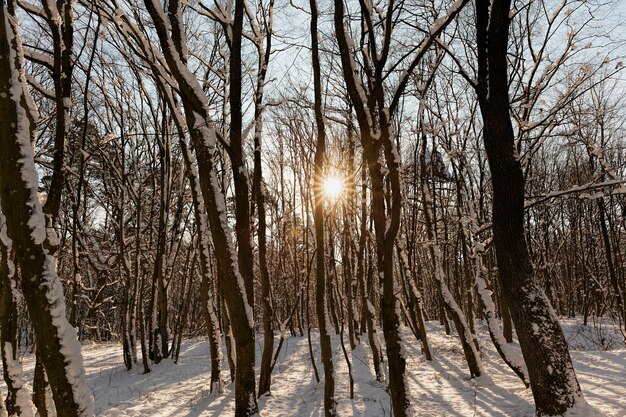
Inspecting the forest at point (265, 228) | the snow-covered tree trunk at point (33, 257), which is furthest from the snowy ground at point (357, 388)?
the snow-covered tree trunk at point (33, 257)

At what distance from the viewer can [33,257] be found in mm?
2605

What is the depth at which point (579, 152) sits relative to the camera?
58.9ft

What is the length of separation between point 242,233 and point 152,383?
17.5 feet

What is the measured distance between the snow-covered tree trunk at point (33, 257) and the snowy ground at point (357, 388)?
379 cm

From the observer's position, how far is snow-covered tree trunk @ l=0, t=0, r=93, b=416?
8.52 feet

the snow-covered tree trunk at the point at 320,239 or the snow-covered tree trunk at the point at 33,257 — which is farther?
the snow-covered tree trunk at the point at 320,239

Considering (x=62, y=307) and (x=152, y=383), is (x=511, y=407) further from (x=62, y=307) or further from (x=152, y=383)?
(x=152, y=383)

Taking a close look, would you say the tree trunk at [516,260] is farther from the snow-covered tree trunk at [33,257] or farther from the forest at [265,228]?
the snow-covered tree trunk at [33,257]

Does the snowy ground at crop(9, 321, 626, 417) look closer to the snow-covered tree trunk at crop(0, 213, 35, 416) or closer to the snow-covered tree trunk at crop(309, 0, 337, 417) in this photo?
the snow-covered tree trunk at crop(309, 0, 337, 417)

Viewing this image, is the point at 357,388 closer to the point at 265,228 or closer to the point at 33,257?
the point at 265,228

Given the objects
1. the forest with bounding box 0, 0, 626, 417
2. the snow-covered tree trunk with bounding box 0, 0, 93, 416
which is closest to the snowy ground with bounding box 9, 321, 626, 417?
the forest with bounding box 0, 0, 626, 417

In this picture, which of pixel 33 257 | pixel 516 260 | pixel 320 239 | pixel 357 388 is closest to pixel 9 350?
pixel 33 257

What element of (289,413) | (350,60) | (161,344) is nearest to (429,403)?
(289,413)

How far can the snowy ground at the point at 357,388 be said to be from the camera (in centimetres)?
588
